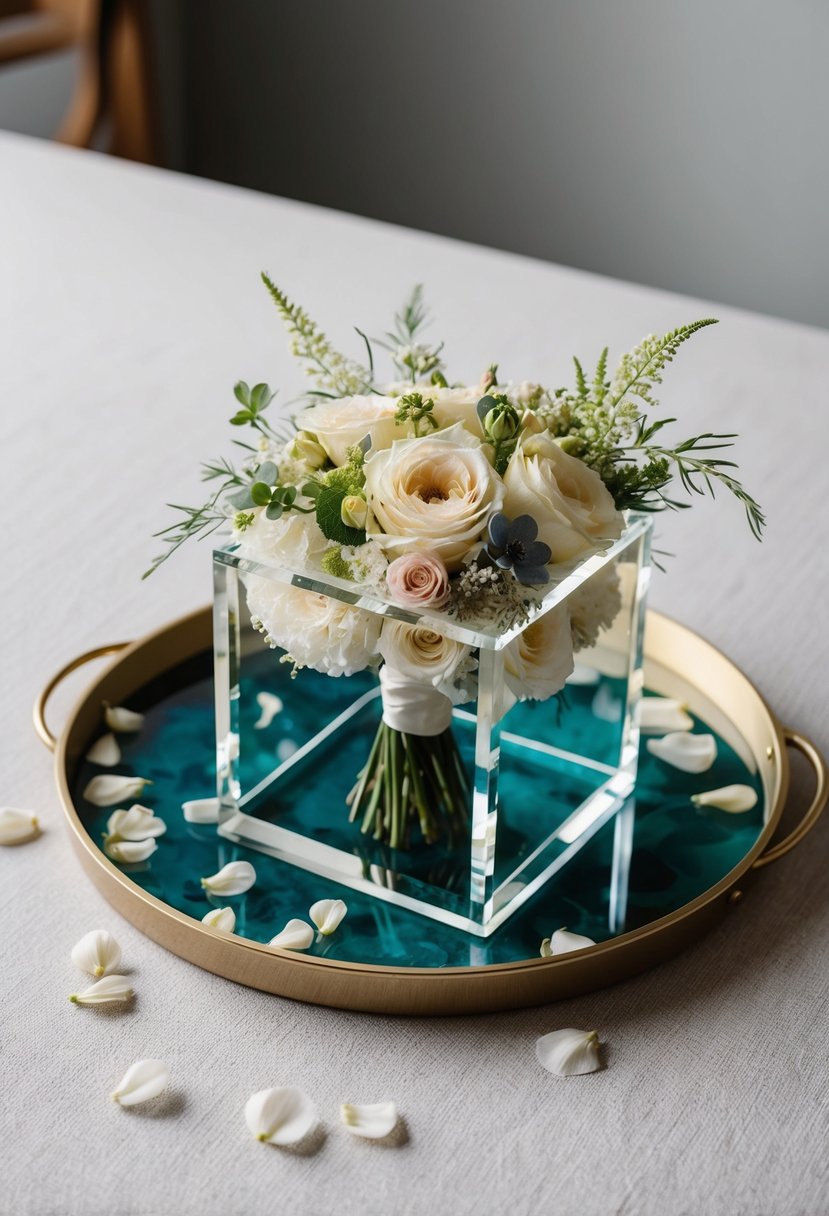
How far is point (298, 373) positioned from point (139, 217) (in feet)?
1.74

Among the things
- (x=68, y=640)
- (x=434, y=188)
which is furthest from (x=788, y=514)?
(x=434, y=188)

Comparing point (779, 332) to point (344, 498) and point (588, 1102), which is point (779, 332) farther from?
point (588, 1102)

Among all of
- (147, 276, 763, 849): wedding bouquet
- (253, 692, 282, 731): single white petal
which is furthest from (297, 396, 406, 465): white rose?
(253, 692, 282, 731): single white petal

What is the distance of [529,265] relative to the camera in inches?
75.7

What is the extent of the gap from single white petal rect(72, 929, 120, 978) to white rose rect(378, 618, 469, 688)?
0.85ft

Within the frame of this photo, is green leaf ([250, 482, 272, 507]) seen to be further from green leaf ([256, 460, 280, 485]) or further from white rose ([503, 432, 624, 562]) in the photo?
white rose ([503, 432, 624, 562])

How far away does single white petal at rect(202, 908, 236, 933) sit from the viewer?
0.91 m

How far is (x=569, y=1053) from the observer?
827 millimetres

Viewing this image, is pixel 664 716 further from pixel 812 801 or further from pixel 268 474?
pixel 268 474

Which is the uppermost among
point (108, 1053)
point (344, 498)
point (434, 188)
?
point (344, 498)

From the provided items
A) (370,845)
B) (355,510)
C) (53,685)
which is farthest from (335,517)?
(53,685)

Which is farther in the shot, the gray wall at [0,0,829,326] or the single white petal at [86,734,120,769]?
the gray wall at [0,0,829,326]

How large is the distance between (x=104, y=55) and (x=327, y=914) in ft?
9.98

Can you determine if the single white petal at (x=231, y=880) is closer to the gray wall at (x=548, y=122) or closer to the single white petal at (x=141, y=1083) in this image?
the single white petal at (x=141, y=1083)
